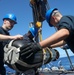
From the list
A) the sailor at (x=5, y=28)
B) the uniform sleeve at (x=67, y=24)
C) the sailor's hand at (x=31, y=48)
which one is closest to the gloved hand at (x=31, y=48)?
the sailor's hand at (x=31, y=48)

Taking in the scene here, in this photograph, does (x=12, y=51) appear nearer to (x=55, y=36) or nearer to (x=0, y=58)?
(x=55, y=36)

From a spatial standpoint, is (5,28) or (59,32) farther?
(5,28)

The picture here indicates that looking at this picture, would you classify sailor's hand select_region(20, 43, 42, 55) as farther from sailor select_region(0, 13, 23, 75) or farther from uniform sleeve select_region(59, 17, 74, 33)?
sailor select_region(0, 13, 23, 75)

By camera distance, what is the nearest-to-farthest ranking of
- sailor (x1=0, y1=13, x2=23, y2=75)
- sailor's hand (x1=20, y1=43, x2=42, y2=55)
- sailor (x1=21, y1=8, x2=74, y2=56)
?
sailor (x1=21, y1=8, x2=74, y2=56) < sailor's hand (x1=20, y1=43, x2=42, y2=55) < sailor (x1=0, y1=13, x2=23, y2=75)

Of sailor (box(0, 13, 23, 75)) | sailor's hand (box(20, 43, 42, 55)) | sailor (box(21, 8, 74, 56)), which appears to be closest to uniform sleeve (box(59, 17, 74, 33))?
sailor (box(21, 8, 74, 56))

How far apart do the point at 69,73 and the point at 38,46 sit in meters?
4.58

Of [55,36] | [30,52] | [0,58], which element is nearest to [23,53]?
[30,52]

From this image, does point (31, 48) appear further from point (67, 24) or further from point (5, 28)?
point (5, 28)

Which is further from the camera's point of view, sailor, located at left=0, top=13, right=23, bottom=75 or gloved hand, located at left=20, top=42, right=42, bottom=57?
sailor, located at left=0, top=13, right=23, bottom=75

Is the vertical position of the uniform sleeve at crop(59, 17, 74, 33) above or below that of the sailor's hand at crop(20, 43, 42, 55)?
above

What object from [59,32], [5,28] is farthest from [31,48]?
[5,28]

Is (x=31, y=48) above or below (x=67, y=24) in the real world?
below

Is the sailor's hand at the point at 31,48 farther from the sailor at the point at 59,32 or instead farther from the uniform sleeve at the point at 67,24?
the uniform sleeve at the point at 67,24

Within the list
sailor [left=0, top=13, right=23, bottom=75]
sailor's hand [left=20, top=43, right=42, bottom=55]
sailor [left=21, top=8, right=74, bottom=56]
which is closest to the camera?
sailor [left=21, top=8, right=74, bottom=56]
